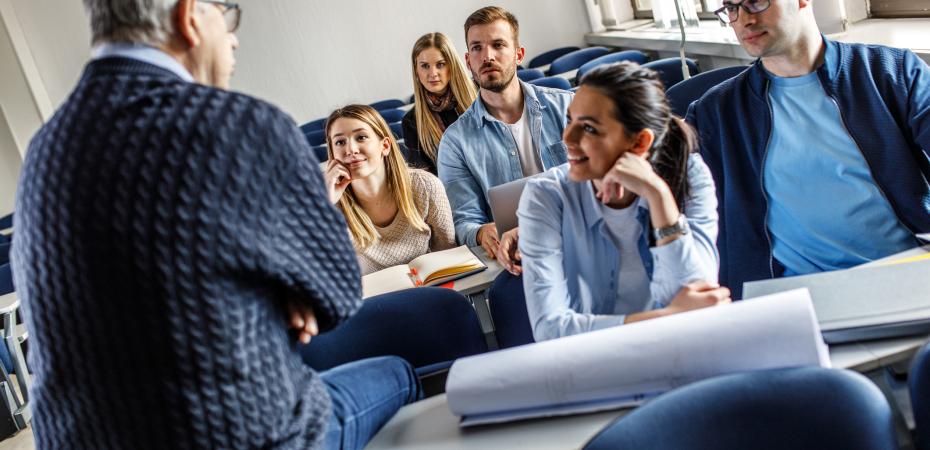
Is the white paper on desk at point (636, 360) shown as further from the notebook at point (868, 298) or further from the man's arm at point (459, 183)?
the man's arm at point (459, 183)

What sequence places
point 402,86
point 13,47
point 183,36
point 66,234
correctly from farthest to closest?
point 402,86
point 13,47
point 183,36
point 66,234

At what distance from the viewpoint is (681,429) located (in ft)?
3.96

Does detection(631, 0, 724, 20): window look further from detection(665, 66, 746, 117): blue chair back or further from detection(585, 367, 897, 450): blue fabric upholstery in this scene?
detection(585, 367, 897, 450): blue fabric upholstery

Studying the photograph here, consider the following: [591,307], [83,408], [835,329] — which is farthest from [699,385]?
[83,408]

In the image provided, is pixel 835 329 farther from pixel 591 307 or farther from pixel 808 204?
pixel 808 204

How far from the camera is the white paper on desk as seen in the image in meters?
1.27

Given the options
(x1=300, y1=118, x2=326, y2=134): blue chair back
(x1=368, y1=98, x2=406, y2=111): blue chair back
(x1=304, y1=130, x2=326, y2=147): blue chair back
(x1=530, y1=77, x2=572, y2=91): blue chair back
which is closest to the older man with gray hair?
(x1=530, y1=77, x2=572, y2=91): blue chair back

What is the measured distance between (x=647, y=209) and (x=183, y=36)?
1.04m

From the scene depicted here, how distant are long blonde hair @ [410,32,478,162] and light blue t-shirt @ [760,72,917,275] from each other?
2.03 metres

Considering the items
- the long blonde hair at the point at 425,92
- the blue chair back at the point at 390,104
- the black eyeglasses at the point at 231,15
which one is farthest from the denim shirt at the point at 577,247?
the blue chair back at the point at 390,104

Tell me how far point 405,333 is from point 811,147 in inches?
43.2

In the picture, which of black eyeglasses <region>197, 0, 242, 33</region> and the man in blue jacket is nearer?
black eyeglasses <region>197, 0, 242, 33</region>

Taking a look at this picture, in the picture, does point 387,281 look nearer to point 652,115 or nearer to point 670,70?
point 652,115

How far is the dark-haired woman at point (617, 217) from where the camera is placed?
1.79 metres
